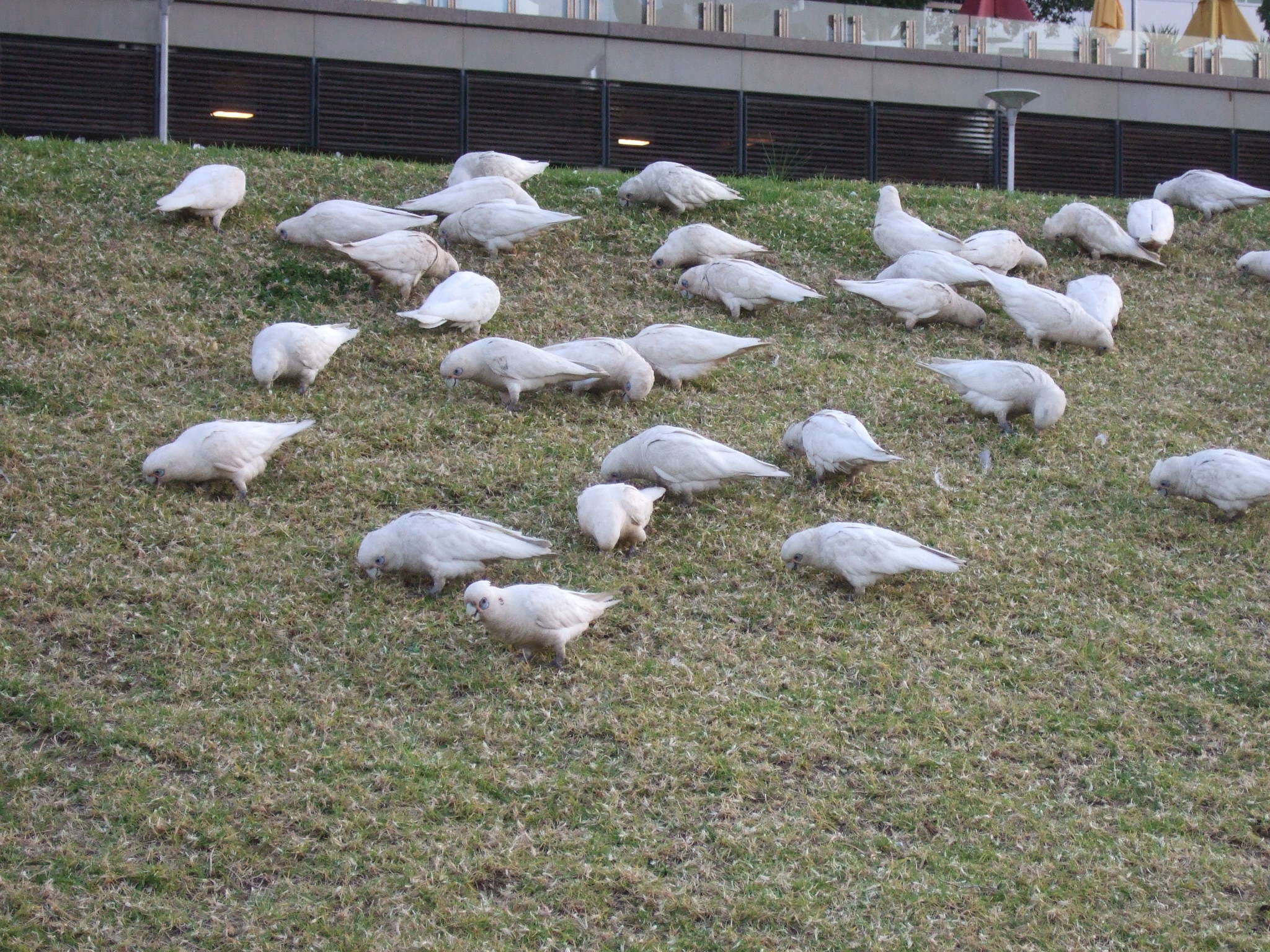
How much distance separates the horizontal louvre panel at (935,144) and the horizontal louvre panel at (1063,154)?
11.7 inches

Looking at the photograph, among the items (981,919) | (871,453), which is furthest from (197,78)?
(981,919)

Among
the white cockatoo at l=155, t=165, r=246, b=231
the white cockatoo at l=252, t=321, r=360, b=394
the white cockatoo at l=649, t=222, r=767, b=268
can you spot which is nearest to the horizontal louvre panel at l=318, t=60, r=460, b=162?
the white cockatoo at l=155, t=165, r=246, b=231

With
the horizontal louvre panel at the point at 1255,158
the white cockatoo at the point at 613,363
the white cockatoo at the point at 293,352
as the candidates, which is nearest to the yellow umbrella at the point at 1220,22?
the horizontal louvre panel at the point at 1255,158

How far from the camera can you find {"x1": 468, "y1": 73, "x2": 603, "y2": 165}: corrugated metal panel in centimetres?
1827

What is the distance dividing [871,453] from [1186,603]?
1.88 meters

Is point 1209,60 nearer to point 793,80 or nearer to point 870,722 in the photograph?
point 793,80

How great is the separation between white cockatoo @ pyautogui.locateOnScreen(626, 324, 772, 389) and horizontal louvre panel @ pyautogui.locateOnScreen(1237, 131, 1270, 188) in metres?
15.0

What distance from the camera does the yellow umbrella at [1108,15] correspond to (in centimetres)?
2247

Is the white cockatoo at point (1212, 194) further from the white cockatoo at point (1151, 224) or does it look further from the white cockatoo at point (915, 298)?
the white cockatoo at point (915, 298)

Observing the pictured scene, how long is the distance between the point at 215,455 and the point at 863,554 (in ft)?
11.7

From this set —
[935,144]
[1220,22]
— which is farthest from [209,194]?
[1220,22]

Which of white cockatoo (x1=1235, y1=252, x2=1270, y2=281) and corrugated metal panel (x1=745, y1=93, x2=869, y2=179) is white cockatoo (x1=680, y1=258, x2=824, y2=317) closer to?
white cockatoo (x1=1235, y1=252, x2=1270, y2=281)

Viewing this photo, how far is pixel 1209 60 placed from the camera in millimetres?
20578

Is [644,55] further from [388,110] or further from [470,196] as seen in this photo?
[470,196]
